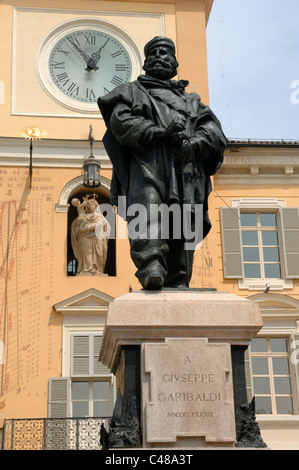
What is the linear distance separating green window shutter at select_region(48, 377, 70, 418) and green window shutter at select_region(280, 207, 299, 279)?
566 centimetres

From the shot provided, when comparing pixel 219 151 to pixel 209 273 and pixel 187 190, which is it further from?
pixel 209 273

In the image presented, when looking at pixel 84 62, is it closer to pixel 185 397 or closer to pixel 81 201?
pixel 81 201

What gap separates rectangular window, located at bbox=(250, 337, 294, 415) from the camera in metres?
17.6

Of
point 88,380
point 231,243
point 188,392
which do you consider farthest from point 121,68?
point 188,392

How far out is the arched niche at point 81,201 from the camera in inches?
723

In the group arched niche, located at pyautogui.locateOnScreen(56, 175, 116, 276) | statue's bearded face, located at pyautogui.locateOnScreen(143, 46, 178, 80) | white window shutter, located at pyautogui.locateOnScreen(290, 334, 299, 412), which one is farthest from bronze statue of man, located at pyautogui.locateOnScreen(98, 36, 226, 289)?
white window shutter, located at pyautogui.locateOnScreen(290, 334, 299, 412)

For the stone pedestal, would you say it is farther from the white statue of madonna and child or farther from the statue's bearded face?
the white statue of madonna and child

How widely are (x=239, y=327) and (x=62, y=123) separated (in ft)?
48.6

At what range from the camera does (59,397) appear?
16.5 m

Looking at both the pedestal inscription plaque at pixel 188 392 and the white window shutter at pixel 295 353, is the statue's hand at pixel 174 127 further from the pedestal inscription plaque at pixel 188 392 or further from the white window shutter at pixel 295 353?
the white window shutter at pixel 295 353

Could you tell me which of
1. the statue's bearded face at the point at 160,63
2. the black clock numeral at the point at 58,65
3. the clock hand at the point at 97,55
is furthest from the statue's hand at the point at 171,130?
the clock hand at the point at 97,55

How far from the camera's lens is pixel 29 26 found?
19.8 m

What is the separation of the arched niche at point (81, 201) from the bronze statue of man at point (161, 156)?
1256 cm

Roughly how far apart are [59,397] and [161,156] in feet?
38.6
